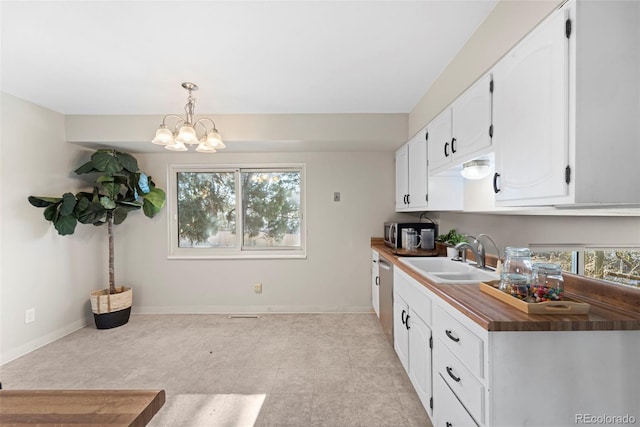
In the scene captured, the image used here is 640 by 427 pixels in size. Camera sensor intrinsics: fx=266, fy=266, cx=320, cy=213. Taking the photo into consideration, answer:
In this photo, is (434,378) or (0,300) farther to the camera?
(0,300)

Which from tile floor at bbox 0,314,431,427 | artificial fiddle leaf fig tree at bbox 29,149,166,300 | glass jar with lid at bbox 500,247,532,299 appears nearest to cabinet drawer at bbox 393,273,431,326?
glass jar with lid at bbox 500,247,532,299

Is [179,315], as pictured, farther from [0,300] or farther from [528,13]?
[528,13]

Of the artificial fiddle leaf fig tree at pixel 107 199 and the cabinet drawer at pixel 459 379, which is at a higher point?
the artificial fiddle leaf fig tree at pixel 107 199

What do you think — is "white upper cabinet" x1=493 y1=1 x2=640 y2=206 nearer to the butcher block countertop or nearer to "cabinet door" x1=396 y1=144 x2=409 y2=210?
the butcher block countertop

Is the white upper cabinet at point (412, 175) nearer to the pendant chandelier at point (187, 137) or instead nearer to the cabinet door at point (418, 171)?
the cabinet door at point (418, 171)

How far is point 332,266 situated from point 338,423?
1.96 m

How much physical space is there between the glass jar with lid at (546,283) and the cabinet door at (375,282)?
1.86 metres

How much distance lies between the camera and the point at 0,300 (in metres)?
2.38

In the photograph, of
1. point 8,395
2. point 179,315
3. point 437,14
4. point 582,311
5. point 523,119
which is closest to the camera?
point 8,395

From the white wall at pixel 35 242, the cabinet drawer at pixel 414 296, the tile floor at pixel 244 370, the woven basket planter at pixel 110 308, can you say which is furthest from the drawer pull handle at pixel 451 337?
the white wall at pixel 35 242

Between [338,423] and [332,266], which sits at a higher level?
[332,266]

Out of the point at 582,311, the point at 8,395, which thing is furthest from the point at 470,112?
the point at 8,395

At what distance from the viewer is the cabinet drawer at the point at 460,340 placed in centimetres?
108

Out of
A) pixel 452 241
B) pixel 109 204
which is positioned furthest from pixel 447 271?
pixel 109 204
